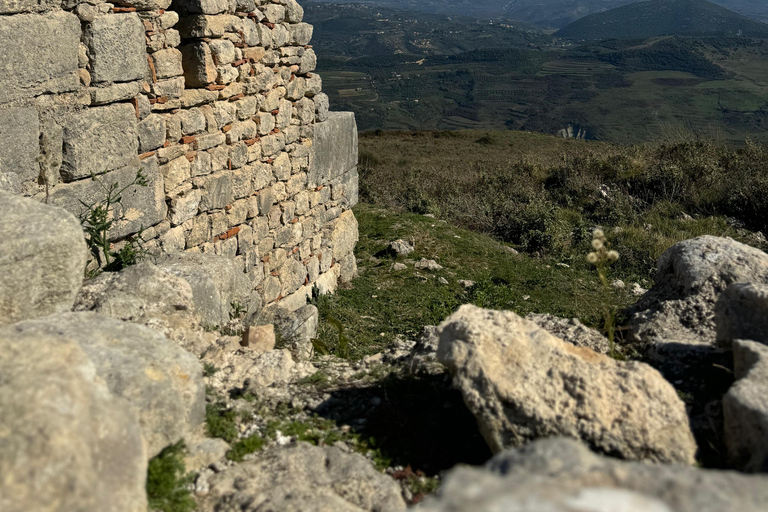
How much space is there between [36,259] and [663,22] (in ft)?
613

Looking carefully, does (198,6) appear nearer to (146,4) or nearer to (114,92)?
(146,4)

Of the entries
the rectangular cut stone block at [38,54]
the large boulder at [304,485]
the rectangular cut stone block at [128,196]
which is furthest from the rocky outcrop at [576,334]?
the rectangular cut stone block at [38,54]

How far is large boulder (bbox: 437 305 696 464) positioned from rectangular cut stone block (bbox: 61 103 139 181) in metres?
2.77

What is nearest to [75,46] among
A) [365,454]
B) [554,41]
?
[365,454]

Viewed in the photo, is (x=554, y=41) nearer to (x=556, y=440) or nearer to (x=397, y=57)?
(x=397, y=57)

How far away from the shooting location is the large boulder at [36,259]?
2869mm

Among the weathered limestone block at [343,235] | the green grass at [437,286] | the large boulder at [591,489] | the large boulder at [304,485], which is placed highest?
the large boulder at [591,489]

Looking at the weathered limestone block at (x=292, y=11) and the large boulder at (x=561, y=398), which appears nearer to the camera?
the large boulder at (x=561, y=398)

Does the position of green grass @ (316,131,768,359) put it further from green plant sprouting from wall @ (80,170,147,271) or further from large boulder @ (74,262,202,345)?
green plant sprouting from wall @ (80,170,147,271)

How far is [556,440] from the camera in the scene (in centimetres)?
183

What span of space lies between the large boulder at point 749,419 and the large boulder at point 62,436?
2.17m

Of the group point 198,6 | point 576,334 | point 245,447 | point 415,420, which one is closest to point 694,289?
point 576,334

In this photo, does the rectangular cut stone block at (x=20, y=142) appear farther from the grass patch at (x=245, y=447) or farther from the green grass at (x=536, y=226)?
the green grass at (x=536, y=226)

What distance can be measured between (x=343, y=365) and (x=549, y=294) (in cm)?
419
